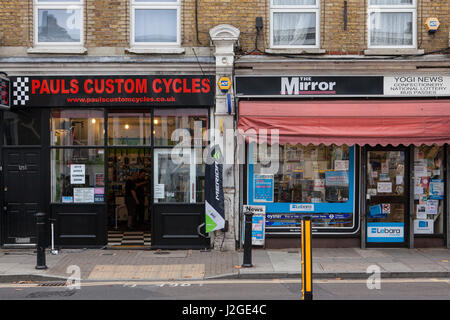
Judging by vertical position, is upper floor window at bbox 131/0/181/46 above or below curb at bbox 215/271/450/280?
above

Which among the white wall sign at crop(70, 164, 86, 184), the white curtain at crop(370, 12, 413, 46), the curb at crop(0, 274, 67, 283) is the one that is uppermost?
the white curtain at crop(370, 12, 413, 46)

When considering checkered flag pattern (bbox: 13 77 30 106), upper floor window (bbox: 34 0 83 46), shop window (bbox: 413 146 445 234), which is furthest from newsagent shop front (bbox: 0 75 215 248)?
shop window (bbox: 413 146 445 234)

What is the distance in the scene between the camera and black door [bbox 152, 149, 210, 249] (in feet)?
37.0

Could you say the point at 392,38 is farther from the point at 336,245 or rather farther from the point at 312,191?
the point at 336,245

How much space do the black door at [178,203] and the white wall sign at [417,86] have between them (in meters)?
4.68

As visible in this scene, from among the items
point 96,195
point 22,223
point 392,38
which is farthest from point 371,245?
point 22,223

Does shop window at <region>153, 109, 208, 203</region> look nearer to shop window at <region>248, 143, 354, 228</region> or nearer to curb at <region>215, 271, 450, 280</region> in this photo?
shop window at <region>248, 143, 354, 228</region>

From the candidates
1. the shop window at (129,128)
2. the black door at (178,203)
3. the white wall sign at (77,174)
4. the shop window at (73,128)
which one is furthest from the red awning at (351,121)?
the white wall sign at (77,174)

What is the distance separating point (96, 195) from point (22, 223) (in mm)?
1830

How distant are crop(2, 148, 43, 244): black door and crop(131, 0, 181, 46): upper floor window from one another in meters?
3.78

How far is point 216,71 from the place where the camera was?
11000 millimetres

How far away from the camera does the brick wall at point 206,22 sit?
1126 cm

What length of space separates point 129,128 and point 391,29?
6.57 meters

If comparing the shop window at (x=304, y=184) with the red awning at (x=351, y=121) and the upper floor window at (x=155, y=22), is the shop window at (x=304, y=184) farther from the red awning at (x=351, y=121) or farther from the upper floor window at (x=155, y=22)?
the upper floor window at (x=155, y=22)
